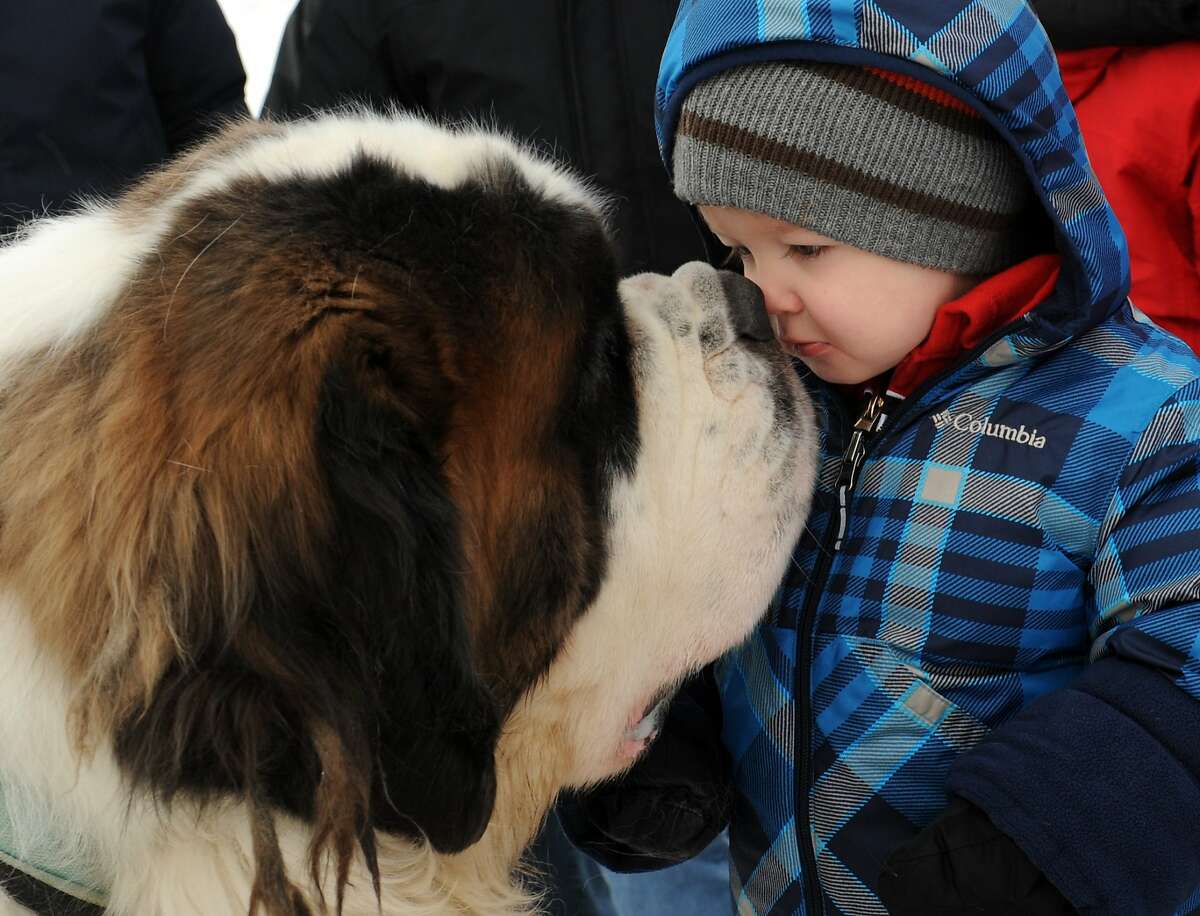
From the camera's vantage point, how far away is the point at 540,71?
2.35 meters

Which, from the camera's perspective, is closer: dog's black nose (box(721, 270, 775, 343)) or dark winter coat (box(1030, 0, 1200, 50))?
dog's black nose (box(721, 270, 775, 343))

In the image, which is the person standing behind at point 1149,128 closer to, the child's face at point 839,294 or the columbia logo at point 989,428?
the child's face at point 839,294

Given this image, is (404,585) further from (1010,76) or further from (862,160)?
(1010,76)

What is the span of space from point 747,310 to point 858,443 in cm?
26

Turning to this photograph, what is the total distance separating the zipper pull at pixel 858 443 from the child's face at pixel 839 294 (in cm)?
5

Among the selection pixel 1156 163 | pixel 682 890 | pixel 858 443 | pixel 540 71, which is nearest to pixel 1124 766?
pixel 858 443

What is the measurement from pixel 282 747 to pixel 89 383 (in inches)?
17.2

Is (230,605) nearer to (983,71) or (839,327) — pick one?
(839,327)

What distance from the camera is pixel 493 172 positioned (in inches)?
57.9

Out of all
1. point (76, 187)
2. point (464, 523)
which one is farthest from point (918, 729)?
point (76, 187)

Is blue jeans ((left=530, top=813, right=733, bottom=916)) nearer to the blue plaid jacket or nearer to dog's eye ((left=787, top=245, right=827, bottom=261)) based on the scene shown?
the blue plaid jacket

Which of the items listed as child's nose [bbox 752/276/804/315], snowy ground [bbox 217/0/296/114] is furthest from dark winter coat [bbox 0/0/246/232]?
snowy ground [bbox 217/0/296/114]

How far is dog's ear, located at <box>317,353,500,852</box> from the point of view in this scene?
4.04 ft

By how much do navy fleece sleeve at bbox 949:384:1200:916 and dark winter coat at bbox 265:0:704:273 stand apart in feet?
4.14
